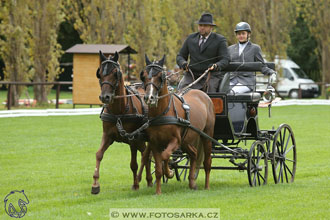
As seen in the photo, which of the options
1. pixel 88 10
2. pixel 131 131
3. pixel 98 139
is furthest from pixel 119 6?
pixel 131 131

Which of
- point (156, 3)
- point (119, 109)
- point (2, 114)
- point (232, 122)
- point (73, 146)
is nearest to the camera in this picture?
point (119, 109)

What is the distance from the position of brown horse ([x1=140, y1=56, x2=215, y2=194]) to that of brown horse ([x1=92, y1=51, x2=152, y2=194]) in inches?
15.3

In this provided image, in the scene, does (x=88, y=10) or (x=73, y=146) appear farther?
(x=88, y=10)

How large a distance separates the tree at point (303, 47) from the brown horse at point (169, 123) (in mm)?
35928

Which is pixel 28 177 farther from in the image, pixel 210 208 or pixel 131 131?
pixel 210 208

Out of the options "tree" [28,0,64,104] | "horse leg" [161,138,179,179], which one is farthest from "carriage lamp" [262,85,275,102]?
"tree" [28,0,64,104]

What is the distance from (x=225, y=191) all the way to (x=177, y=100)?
1366 mm

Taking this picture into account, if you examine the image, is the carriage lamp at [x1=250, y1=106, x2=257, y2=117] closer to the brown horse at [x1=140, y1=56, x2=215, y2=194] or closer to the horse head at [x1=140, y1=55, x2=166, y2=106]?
the brown horse at [x1=140, y1=56, x2=215, y2=194]

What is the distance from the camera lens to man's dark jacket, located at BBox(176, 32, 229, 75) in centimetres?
1040

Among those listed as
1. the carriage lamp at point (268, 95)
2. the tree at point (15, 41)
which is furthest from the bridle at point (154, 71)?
the tree at point (15, 41)

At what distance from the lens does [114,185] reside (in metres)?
10.5

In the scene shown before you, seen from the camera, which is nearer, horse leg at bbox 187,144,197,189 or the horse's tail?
horse leg at bbox 187,144,197,189

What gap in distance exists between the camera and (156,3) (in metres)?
33.2

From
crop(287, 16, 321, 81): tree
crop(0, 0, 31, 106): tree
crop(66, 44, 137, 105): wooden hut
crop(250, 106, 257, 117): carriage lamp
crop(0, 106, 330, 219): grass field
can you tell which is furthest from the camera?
crop(287, 16, 321, 81): tree
